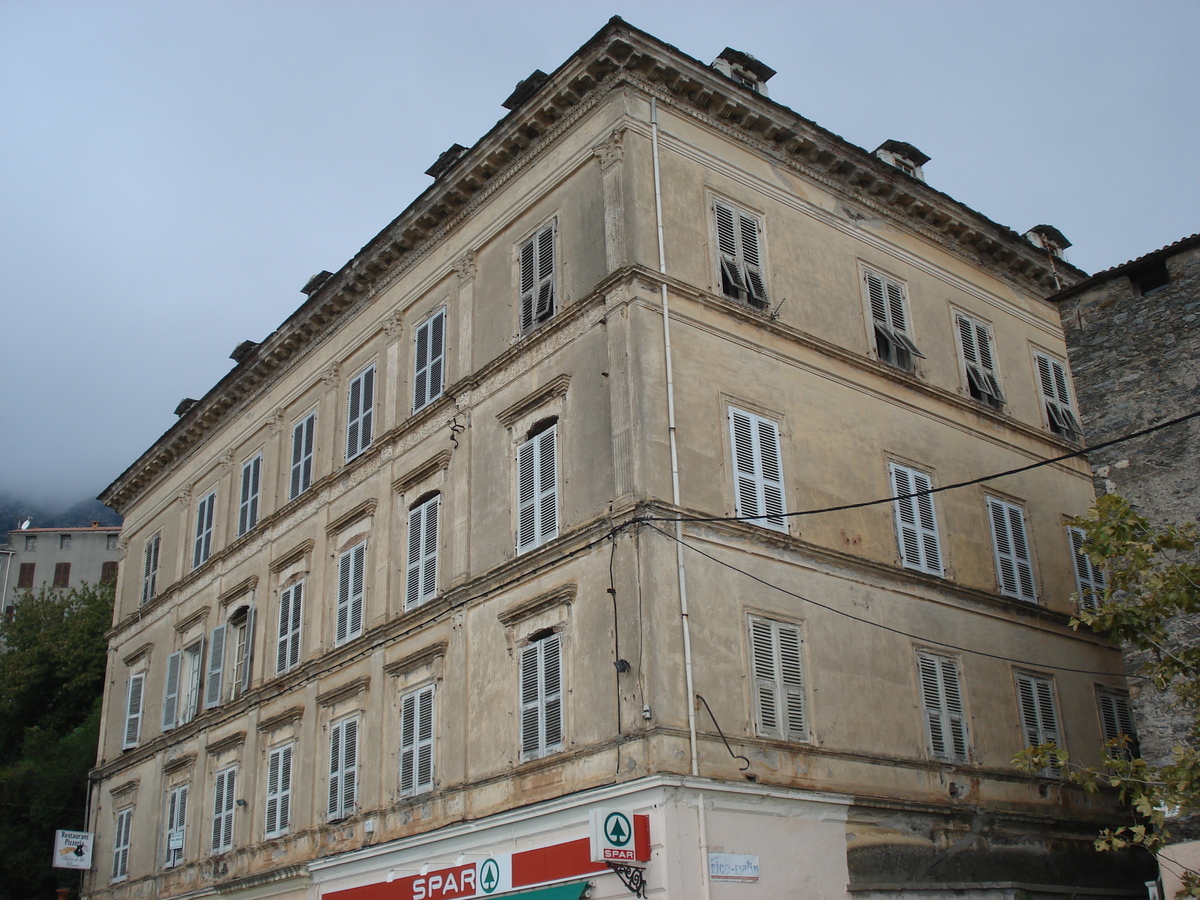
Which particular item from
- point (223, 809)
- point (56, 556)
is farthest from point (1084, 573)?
point (56, 556)

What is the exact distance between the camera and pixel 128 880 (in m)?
28.8

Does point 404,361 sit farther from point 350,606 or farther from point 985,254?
point 985,254

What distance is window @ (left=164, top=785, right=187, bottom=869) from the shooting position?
26927 mm

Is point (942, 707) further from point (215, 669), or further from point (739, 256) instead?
point (215, 669)

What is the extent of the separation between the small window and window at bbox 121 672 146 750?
1644cm

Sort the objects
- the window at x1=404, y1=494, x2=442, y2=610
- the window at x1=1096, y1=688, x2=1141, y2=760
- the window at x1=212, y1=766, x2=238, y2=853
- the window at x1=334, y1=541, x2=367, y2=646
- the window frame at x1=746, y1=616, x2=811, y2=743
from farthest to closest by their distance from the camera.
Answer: the window at x1=212, y1=766, x2=238, y2=853 → the window at x1=334, y1=541, x2=367, y2=646 → the window at x1=1096, y1=688, x2=1141, y2=760 → the window at x1=404, y1=494, x2=442, y2=610 → the window frame at x1=746, y1=616, x2=811, y2=743

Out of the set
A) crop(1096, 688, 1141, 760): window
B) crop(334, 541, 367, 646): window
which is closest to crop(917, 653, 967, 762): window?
crop(1096, 688, 1141, 760): window

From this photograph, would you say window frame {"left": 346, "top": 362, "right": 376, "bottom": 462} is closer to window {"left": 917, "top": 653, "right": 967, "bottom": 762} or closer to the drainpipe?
the drainpipe

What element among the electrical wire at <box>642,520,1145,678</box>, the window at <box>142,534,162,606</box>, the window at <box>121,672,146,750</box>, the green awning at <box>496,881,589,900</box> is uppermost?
the window at <box>142,534,162,606</box>

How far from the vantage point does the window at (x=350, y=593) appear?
2339 centimetres

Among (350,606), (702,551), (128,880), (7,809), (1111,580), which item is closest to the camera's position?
(1111,580)

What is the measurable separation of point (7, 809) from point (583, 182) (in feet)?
81.8

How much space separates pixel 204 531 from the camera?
100 ft

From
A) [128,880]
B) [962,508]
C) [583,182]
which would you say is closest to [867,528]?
[962,508]
